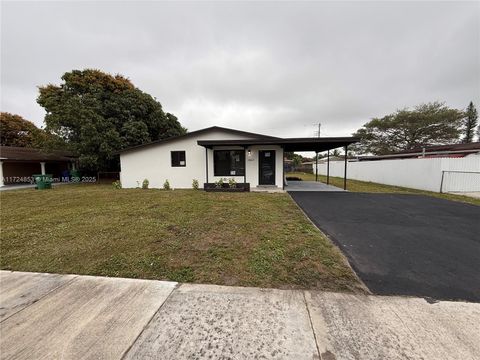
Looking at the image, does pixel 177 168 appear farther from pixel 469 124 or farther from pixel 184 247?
pixel 469 124

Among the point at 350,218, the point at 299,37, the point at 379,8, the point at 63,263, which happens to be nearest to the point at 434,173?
the point at 379,8

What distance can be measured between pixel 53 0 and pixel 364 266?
13.1 meters

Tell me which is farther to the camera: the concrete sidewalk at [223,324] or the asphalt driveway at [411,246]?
the asphalt driveway at [411,246]

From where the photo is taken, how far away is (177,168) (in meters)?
12.6

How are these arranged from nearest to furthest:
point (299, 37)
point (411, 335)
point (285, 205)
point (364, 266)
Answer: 1. point (411, 335)
2. point (364, 266)
3. point (285, 205)
4. point (299, 37)

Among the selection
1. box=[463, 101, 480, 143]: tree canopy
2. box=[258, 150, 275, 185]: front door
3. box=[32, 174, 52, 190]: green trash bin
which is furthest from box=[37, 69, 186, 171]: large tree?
box=[463, 101, 480, 143]: tree canopy

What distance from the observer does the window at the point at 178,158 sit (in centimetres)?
1246

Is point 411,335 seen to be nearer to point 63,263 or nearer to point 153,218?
point 63,263

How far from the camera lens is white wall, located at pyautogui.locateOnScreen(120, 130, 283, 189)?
11844 mm

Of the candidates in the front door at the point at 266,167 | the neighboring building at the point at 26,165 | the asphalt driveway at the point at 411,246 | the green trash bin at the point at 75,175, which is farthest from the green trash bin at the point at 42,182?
the asphalt driveway at the point at 411,246

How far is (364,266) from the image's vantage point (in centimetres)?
312

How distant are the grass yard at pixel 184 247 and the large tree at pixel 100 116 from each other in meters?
9.96

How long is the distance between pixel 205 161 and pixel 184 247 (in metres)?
8.83

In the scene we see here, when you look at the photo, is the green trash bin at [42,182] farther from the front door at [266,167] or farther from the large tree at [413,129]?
the large tree at [413,129]
